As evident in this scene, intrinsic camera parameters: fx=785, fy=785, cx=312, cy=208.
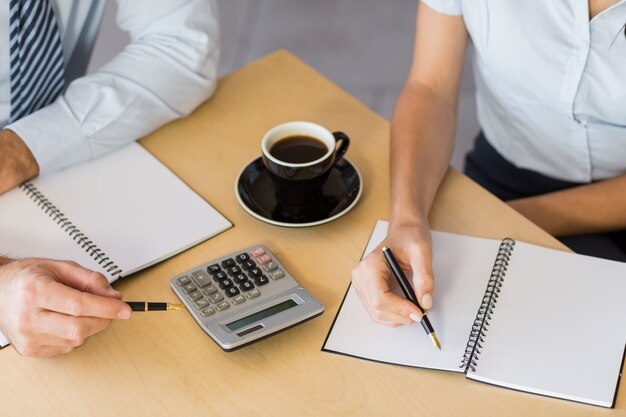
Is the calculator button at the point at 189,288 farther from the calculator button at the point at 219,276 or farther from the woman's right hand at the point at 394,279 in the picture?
the woman's right hand at the point at 394,279

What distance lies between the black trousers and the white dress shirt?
0.05 metres

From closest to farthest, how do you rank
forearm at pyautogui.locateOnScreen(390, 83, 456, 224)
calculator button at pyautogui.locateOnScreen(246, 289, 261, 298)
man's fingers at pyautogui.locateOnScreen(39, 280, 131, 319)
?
man's fingers at pyautogui.locateOnScreen(39, 280, 131, 319) < calculator button at pyautogui.locateOnScreen(246, 289, 261, 298) < forearm at pyautogui.locateOnScreen(390, 83, 456, 224)

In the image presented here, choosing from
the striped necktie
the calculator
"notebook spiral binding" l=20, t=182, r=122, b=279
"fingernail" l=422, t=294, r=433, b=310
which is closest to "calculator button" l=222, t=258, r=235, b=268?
the calculator

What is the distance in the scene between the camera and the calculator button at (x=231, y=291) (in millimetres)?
945

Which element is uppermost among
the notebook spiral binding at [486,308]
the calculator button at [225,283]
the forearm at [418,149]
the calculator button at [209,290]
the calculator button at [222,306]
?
the forearm at [418,149]

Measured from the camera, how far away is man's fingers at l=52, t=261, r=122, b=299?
87cm

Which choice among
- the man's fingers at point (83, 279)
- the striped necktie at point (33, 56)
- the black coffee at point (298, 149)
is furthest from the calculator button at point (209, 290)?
the striped necktie at point (33, 56)

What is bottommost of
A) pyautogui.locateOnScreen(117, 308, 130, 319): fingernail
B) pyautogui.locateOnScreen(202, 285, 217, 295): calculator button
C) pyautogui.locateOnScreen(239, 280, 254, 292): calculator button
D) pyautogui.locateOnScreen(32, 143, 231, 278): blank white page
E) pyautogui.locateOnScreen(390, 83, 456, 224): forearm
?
→ pyautogui.locateOnScreen(32, 143, 231, 278): blank white page

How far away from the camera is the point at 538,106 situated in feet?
4.02

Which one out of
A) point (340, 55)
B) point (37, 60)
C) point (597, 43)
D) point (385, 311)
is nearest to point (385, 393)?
point (385, 311)

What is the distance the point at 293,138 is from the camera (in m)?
1.11

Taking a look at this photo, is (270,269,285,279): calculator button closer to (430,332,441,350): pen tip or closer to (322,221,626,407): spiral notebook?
(322,221,626,407): spiral notebook

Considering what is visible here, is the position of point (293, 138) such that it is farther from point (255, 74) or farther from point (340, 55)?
point (340, 55)

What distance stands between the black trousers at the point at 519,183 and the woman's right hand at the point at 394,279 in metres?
0.36
